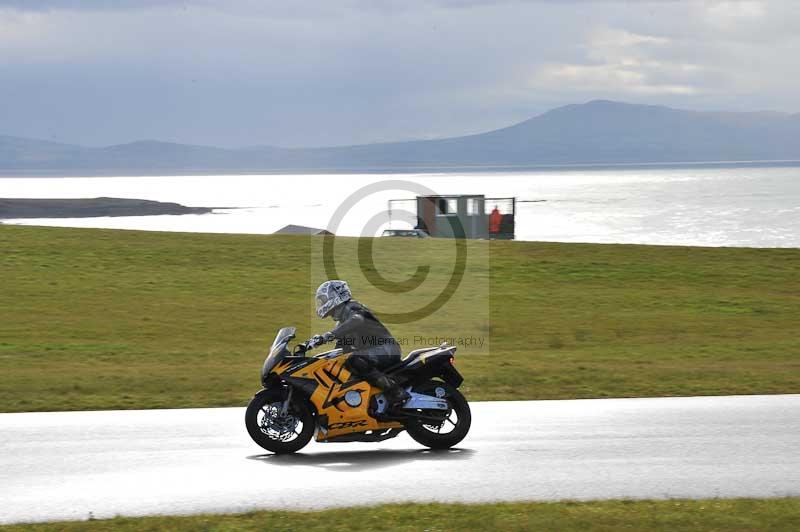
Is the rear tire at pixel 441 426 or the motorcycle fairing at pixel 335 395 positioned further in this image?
the rear tire at pixel 441 426

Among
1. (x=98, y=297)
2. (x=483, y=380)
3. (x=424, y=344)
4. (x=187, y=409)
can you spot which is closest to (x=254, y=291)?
(x=98, y=297)

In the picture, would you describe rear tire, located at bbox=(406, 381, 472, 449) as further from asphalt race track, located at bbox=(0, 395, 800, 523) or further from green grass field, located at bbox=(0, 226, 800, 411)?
green grass field, located at bbox=(0, 226, 800, 411)

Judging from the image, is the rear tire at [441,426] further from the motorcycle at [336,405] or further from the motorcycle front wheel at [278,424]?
the motorcycle front wheel at [278,424]

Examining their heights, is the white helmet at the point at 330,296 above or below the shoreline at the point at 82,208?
below

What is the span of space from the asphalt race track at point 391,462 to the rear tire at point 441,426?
0.49 feet

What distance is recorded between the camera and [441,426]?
10.5m

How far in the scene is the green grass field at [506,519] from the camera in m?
7.45

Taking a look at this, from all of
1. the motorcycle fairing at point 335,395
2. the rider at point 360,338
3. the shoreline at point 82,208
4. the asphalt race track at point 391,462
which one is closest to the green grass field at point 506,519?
the asphalt race track at point 391,462

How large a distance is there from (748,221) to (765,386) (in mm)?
122002

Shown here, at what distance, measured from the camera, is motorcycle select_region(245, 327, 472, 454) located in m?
10.1

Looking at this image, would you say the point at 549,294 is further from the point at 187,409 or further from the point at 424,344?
the point at 187,409

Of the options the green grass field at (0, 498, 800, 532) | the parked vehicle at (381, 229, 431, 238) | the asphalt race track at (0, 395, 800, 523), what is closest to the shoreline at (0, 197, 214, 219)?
the parked vehicle at (381, 229, 431, 238)

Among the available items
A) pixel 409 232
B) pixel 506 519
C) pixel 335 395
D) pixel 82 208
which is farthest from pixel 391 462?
pixel 82 208

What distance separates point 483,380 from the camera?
16234 mm
